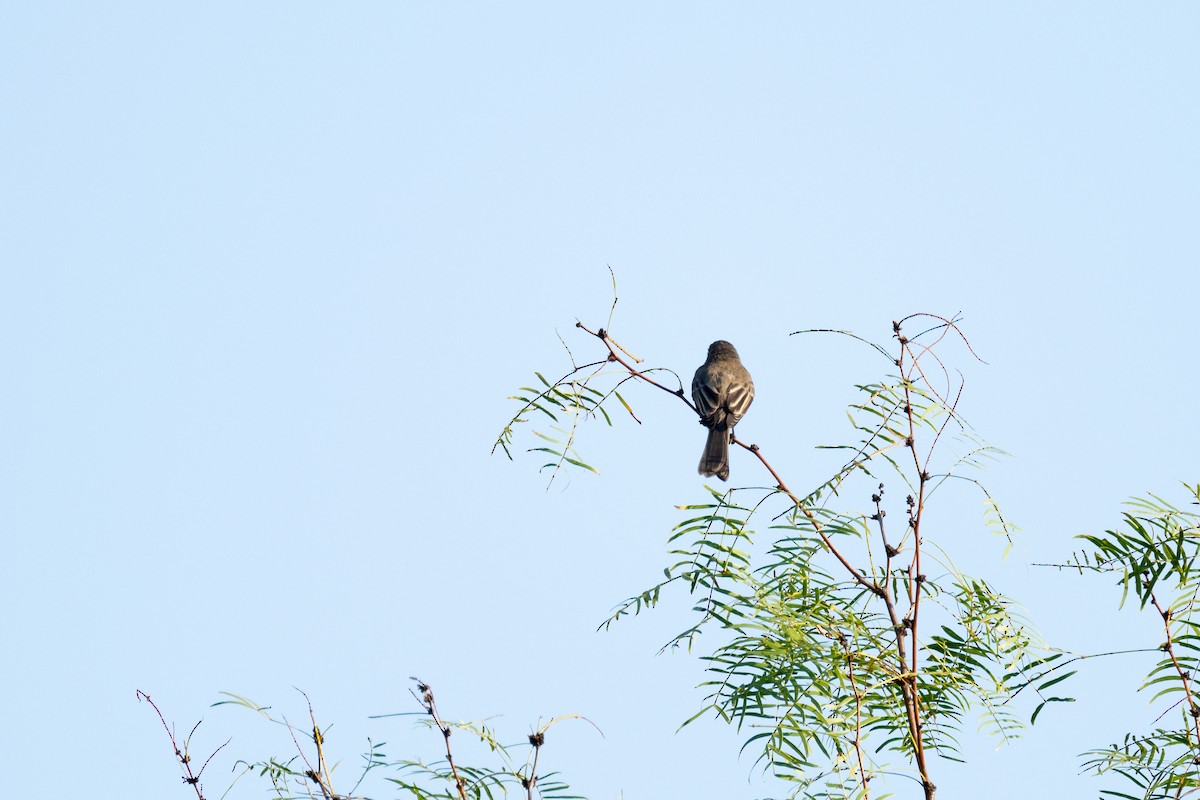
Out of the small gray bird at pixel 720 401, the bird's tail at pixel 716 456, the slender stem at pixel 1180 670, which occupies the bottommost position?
the slender stem at pixel 1180 670

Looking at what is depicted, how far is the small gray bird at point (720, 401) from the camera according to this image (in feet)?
29.1

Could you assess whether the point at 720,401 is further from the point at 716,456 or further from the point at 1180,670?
the point at 1180,670

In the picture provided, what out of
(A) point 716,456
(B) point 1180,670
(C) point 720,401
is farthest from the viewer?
(C) point 720,401

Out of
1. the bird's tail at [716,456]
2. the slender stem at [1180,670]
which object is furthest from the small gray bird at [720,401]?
the slender stem at [1180,670]

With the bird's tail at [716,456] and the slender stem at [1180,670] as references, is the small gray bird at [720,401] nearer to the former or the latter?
the bird's tail at [716,456]

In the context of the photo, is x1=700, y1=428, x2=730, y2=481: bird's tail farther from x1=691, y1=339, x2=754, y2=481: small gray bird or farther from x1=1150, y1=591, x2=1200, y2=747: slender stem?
x1=1150, y1=591, x2=1200, y2=747: slender stem

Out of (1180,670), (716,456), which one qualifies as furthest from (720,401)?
(1180,670)

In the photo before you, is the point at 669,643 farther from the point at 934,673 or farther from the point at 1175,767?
the point at 1175,767

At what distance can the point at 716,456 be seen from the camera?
29.1 ft

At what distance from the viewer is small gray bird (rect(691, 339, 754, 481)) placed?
8.87 meters

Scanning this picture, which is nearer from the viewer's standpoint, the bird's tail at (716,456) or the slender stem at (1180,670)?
the slender stem at (1180,670)

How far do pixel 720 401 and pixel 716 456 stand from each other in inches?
24.9

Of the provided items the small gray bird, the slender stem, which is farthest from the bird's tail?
the slender stem

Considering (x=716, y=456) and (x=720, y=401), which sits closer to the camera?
(x=716, y=456)
